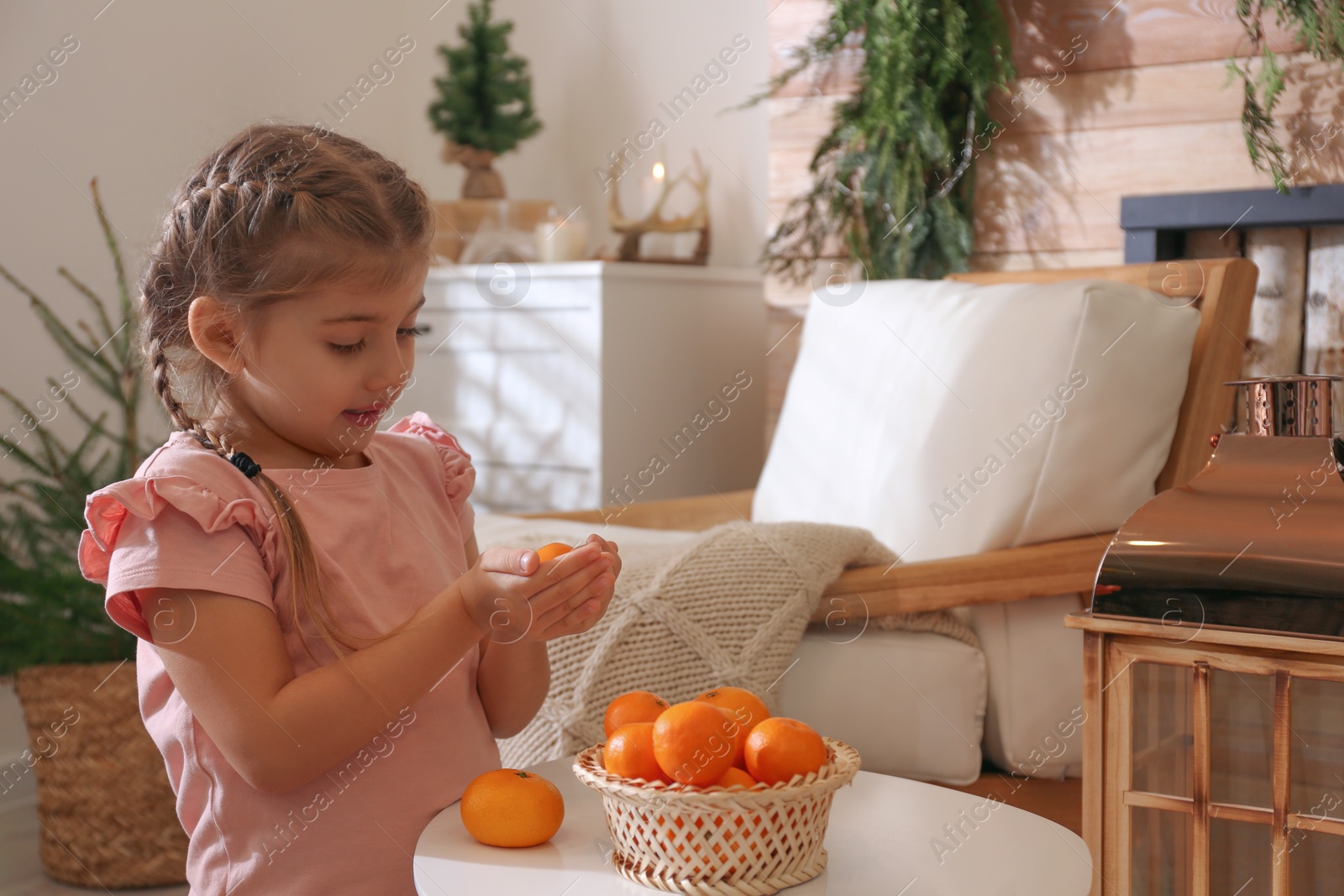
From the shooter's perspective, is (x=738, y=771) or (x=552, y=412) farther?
(x=552, y=412)

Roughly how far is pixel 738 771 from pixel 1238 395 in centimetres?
120

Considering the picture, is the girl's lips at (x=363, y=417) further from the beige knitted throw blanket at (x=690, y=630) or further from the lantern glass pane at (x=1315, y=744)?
the lantern glass pane at (x=1315, y=744)

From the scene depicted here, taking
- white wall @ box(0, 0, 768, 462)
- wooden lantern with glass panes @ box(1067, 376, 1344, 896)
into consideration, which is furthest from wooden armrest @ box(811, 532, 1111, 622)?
white wall @ box(0, 0, 768, 462)

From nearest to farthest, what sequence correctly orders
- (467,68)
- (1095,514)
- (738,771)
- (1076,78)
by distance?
(738,771) < (1095,514) < (1076,78) < (467,68)

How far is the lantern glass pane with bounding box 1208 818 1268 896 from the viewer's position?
74 centimetres

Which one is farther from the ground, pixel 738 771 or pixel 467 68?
pixel 467 68

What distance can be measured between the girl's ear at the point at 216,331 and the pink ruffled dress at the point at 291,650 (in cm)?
6

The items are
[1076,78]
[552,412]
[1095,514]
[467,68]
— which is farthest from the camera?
[467,68]

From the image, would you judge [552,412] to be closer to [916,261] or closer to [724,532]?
[916,261]

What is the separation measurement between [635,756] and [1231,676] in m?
0.39

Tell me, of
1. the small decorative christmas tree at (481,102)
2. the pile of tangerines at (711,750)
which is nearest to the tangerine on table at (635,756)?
the pile of tangerines at (711,750)

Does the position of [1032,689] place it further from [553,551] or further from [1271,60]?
[1271,60]

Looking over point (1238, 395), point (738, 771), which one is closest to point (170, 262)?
point (738, 771)

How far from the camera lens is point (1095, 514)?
1392 mm
